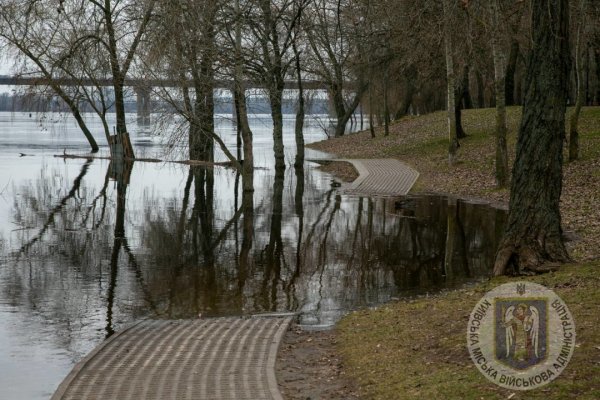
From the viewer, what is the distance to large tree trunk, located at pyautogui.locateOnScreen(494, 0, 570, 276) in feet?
36.9

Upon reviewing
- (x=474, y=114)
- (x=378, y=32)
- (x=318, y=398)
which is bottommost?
(x=318, y=398)

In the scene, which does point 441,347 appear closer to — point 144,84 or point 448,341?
point 448,341

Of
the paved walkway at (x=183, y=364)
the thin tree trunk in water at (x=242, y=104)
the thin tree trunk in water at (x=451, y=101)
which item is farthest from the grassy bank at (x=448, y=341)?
the thin tree trunk in water at (x=242, y=104)

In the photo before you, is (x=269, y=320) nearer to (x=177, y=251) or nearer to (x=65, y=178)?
(x=177, y=251)

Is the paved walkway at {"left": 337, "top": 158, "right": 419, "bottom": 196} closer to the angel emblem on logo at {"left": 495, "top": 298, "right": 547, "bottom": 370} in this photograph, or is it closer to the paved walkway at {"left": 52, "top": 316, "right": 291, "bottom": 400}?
the paved walkway at {"left": 52, "top": 316, "right": 291, "bottom": 400}

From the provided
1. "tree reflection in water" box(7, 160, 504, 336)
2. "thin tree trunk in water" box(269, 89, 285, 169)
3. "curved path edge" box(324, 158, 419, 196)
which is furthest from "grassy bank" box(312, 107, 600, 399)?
"thin tree trunk in water" box(269, 89, 285, 169)

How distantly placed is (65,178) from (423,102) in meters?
34.0

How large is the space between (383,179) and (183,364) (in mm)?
21597

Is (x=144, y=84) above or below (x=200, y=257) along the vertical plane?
above

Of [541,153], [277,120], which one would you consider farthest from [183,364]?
[277,120]

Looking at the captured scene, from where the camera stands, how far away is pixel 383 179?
2939 centimetres

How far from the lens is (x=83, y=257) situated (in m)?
15.8

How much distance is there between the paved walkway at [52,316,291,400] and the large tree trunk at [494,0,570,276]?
11.8ft

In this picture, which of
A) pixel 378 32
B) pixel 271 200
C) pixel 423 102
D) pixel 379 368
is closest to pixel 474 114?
pixel 378 32
